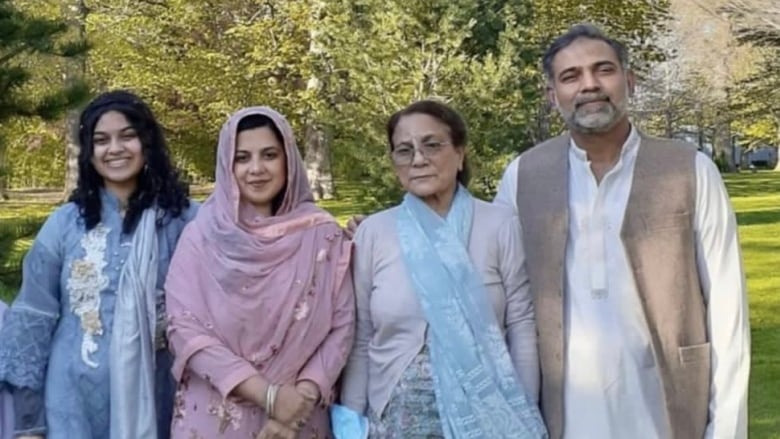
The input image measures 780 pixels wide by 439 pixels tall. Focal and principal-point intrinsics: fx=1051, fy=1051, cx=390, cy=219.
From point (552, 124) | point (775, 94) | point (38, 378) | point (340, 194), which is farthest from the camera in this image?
point (340, 194)

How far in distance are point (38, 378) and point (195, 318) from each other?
0.51 metres

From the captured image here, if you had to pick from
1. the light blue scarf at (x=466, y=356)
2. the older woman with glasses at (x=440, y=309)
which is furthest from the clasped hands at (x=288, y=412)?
the light blue scarf at (x=466, y=356)

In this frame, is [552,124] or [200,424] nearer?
[200,424]

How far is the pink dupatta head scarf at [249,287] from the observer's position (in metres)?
2.87

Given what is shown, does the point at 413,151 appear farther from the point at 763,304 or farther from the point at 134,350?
the point at 763,304

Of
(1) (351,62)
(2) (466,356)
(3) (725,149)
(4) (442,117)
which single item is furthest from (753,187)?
(2) (466,356)

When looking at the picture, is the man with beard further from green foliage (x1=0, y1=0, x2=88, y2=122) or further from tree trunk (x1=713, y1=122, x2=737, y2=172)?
tree trunk (x1=713, y1=122, x2=737, y2=172)

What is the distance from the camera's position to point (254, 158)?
2.89m

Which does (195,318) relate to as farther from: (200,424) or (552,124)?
(552,124)

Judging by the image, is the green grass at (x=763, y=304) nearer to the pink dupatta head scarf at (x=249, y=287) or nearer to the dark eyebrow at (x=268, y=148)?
the pink dupatta head scarf at (x=249, y=287)

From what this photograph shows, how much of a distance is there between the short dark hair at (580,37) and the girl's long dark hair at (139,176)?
1.15 m

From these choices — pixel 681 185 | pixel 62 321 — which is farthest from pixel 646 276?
pixel 62 321

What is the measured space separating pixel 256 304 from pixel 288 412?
1.00 feet

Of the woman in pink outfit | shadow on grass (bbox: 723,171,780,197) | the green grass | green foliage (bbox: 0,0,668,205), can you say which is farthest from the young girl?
shadow on grass (bbox: 723,171,780,197)
